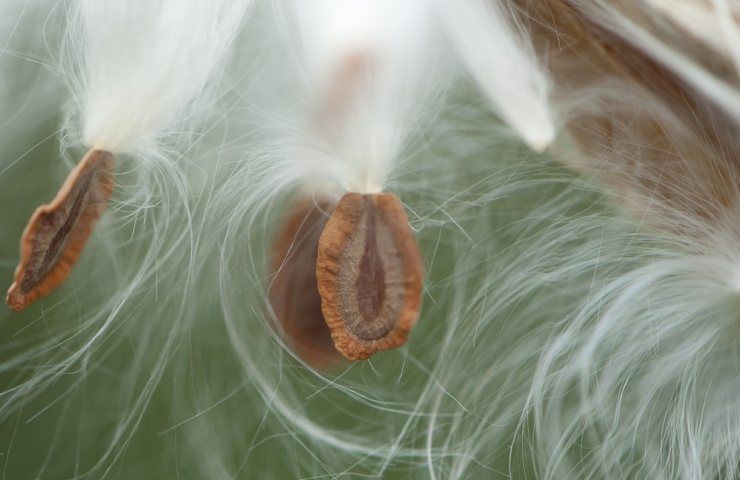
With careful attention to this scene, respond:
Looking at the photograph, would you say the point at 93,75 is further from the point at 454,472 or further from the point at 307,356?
the point at 454,472

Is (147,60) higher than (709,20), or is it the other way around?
(147,60)

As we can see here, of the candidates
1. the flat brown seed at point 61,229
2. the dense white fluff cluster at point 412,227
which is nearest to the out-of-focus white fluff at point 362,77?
the dense white fluff cluster at point 412,227

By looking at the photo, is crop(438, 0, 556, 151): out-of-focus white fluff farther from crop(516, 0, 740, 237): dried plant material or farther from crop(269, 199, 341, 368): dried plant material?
crop(269, 199, 341, 368): dried plant material

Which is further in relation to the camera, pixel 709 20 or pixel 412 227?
pixel 412 227

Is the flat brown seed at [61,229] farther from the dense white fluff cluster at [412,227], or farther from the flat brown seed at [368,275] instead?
the flat brown seed at [368,275]

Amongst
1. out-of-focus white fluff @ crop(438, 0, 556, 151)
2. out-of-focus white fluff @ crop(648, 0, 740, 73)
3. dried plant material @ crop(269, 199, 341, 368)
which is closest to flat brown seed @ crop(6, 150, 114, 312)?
dried plant material @ crop(269, 199, 341, 368)

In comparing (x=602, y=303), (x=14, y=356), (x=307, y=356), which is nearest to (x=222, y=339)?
(x=307, y=356)

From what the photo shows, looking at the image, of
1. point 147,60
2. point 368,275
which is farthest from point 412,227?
point 147,60

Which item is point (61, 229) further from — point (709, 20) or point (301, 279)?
point (709, 20)
